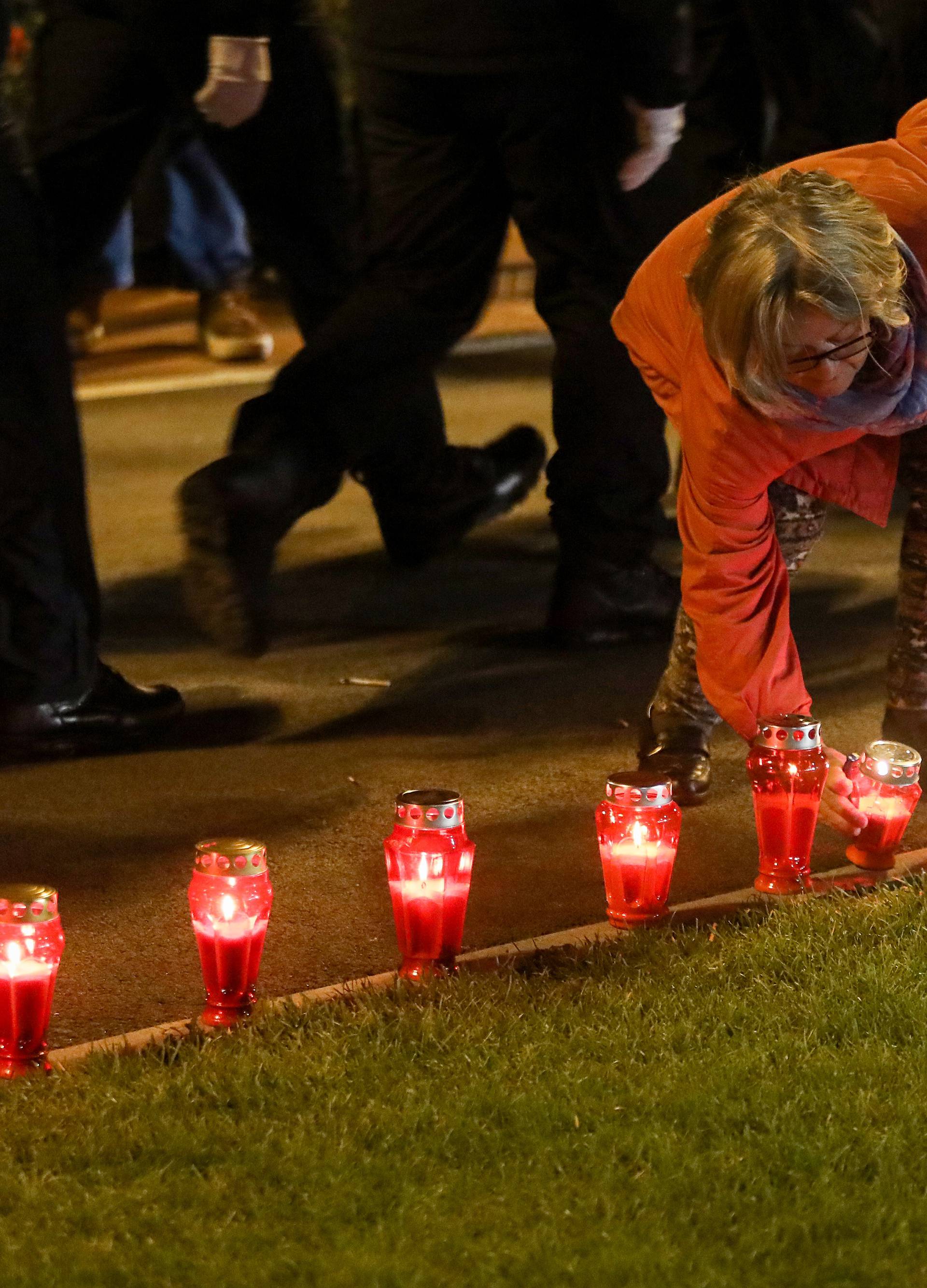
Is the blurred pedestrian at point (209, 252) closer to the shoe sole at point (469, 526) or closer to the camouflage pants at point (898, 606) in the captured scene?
the shoe sole at point (469, 526)

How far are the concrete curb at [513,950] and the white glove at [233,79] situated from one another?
6.98ft

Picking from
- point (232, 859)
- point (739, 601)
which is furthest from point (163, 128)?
point (232, 859)

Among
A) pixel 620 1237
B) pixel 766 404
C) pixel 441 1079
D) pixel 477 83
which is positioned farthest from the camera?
pixel 477 83

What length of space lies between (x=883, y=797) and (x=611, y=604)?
4.82ft

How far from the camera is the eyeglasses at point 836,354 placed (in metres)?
2.96

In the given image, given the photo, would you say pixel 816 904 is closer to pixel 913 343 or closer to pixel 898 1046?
pixel 898 1046

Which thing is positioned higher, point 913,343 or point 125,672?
point 913,343

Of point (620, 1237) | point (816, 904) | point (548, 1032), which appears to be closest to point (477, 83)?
point (816, 904)

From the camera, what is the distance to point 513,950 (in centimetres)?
316

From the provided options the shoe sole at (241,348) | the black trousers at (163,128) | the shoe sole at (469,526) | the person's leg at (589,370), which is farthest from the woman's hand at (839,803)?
the shoe sole at (241,348)

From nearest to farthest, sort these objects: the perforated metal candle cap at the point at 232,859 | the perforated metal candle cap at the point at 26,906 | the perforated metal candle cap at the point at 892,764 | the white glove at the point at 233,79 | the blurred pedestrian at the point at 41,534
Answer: the perforated metal candle cap at the point at 26,906 < the perforated metal candle cap at the point at 232,859 < the perforated metal candle cap at the point at 892,764 < the blurred pedestrian at the point at 41,534 < the white glove at the point at 233,79

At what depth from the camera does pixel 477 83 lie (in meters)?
4.32

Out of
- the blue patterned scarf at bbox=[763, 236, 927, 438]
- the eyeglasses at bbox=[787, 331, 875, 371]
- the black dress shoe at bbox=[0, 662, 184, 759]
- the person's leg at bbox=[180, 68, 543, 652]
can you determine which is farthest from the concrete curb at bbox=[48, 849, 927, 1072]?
the person's leg at bbox=[180, 68, 543, 652]

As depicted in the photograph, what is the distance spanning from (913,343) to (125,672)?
2.25 m
